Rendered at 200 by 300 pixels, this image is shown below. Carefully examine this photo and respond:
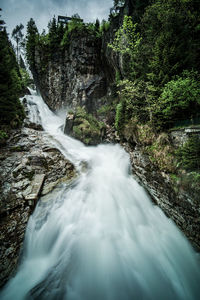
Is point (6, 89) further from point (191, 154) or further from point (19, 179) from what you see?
point (191, 154)

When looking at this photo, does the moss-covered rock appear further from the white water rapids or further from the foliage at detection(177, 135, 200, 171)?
the foliage at detection(177, 135, 200, 171)

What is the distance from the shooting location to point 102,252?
13.0ft

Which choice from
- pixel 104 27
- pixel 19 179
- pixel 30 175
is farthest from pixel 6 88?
pixel 104 27

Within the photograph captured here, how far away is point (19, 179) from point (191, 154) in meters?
7.30

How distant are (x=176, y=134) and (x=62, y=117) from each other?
17022 millimetres

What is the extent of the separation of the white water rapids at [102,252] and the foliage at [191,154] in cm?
A: 268

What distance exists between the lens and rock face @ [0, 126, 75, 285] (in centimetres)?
363

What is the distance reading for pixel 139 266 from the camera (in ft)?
12.6

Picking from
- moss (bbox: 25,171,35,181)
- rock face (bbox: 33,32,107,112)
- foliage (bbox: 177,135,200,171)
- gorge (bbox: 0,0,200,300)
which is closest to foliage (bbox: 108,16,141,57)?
gorge (bbox: 0,0,200,300)

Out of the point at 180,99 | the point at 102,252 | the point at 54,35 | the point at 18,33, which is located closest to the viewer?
the point at 102,252

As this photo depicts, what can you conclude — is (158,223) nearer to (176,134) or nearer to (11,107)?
(176,134)

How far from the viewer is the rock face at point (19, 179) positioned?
363 cm

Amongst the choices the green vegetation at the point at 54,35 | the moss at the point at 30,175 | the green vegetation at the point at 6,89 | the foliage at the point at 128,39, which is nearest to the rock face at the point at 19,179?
the moss at the point at 30,175

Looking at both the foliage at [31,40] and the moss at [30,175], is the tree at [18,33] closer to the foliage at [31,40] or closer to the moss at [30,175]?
the foliage at [31,40]
